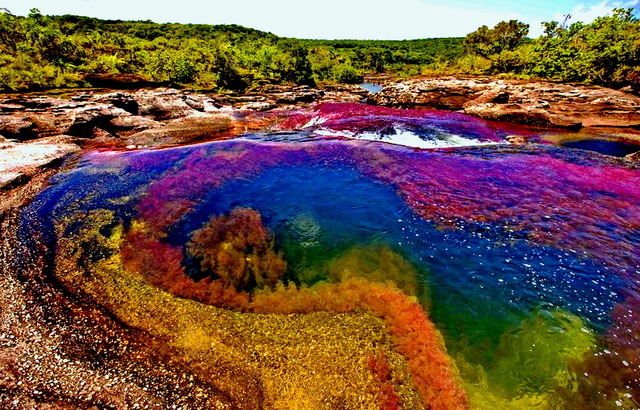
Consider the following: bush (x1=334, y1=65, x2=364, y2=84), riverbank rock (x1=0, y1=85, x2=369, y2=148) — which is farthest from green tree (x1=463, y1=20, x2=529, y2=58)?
riverbank rock (x1=0, y1=85, x2=369, y2=148)

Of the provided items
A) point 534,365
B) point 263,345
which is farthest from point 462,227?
point 263,345

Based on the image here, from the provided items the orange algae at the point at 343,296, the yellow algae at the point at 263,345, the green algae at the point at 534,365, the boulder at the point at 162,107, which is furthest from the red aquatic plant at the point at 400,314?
the boulder at the point at 162,107

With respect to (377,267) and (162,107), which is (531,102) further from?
(162,107)

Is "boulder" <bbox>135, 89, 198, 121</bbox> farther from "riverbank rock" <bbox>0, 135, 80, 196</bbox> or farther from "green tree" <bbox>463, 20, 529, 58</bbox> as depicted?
"green tree" <bbox>463, 20, 529, 58</bbox>

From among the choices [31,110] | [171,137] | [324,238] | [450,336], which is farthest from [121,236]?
[31,110]

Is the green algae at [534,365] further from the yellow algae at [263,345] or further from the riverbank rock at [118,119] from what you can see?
the riverbank rock at [118,119]

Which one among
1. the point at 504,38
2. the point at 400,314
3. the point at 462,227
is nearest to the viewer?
the point at 400,314

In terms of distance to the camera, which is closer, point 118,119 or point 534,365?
point 534,365
